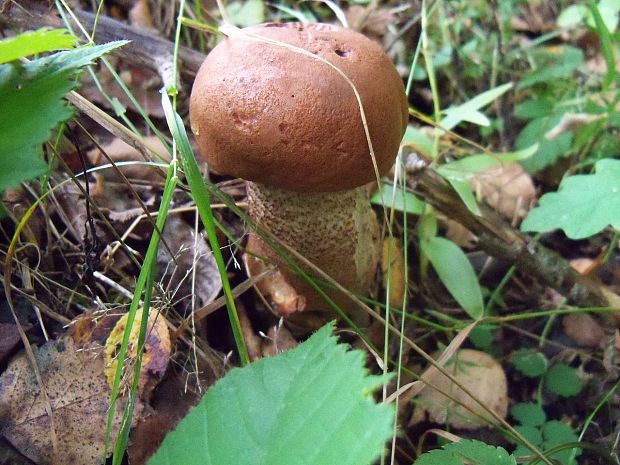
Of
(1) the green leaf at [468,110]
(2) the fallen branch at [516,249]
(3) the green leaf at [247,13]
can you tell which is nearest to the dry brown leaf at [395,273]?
(2) the fallen branch at [516,249]

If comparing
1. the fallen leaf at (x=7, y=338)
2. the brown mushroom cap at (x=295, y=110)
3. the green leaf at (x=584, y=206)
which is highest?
the brown mushroom cap at (x=295, y=110)

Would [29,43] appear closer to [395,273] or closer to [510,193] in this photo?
[395,273]

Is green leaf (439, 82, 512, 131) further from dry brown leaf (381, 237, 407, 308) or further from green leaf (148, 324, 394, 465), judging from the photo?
green leaf (148, 324, 394, 465)

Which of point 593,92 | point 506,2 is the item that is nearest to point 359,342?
point 593,92

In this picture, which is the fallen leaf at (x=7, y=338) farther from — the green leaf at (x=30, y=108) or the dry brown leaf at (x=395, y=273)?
the dry brown leaf at (x=395, y=273)

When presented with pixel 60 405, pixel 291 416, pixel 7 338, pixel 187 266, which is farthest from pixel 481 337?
pixel 7 338
